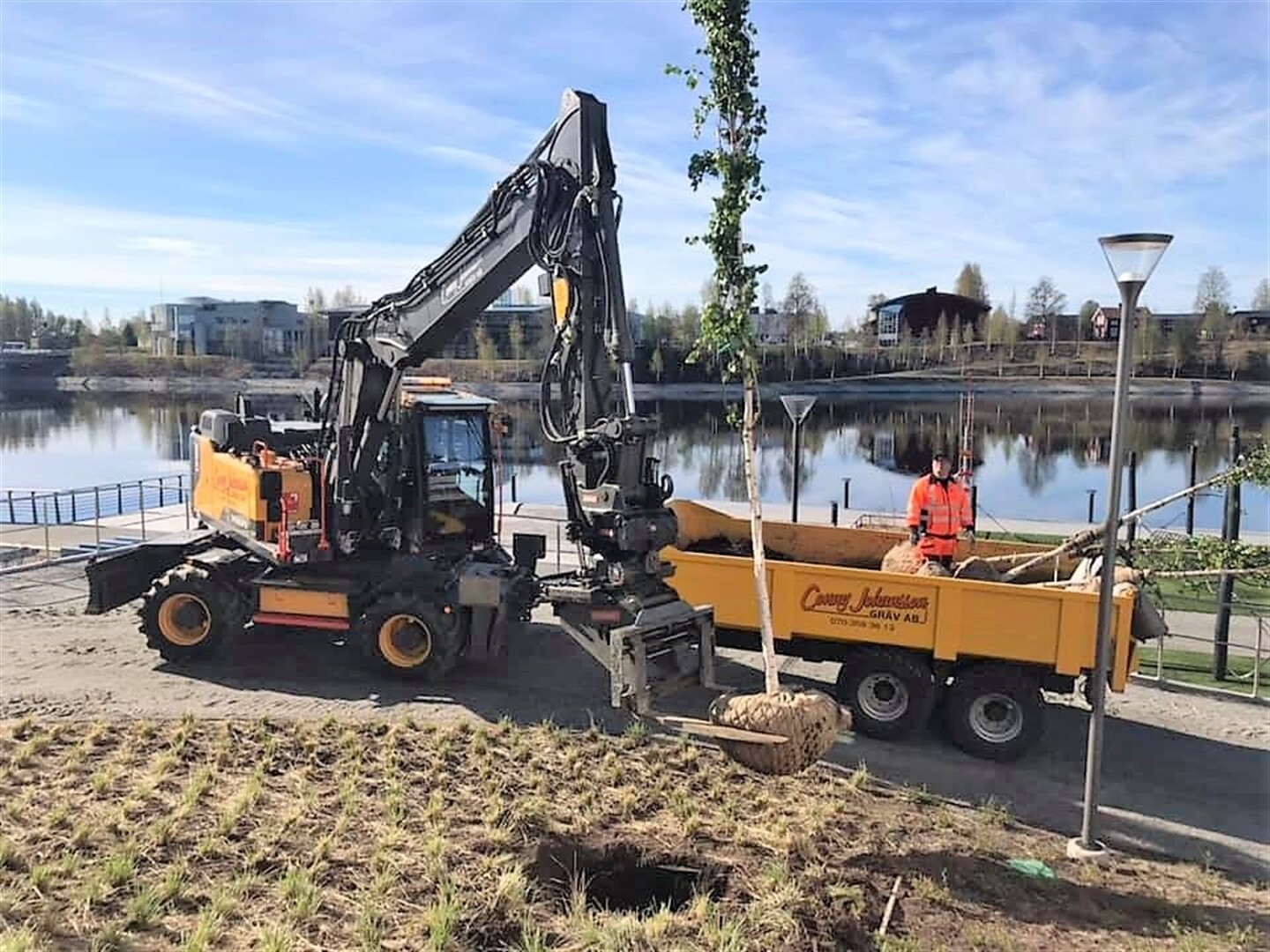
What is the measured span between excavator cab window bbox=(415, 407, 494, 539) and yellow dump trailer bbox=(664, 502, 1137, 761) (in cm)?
313

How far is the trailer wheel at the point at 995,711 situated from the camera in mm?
9758

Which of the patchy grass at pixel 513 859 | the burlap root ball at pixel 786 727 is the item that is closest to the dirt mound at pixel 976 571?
the patchy grass at pixel 513 859

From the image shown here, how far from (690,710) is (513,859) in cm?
398

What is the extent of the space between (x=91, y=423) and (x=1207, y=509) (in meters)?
61.2

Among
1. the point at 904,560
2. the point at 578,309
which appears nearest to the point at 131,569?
the point at 578,309

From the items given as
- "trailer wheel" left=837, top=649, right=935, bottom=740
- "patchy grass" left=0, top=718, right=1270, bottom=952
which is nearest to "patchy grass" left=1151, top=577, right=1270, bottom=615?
"trailer wheel" left=837, top=649, right=935, bottom=740

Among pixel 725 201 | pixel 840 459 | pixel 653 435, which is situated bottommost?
pixel 840 459

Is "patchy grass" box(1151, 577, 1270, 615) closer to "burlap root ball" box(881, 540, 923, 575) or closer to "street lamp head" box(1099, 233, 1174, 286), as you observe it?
"burlap root ball" box(881, 540, 923, 575)

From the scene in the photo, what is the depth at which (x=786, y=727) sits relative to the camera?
7.37m

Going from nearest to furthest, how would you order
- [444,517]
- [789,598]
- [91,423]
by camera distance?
1. [789,598]
2. [444,517]
3. [91,423]

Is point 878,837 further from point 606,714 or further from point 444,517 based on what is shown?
point 444,517

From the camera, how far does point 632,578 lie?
9.81 metres

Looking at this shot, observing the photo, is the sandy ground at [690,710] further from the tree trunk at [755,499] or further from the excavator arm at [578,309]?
the excavator arm at [578,309]

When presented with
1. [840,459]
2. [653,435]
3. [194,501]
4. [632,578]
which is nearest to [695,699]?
[632,578]
